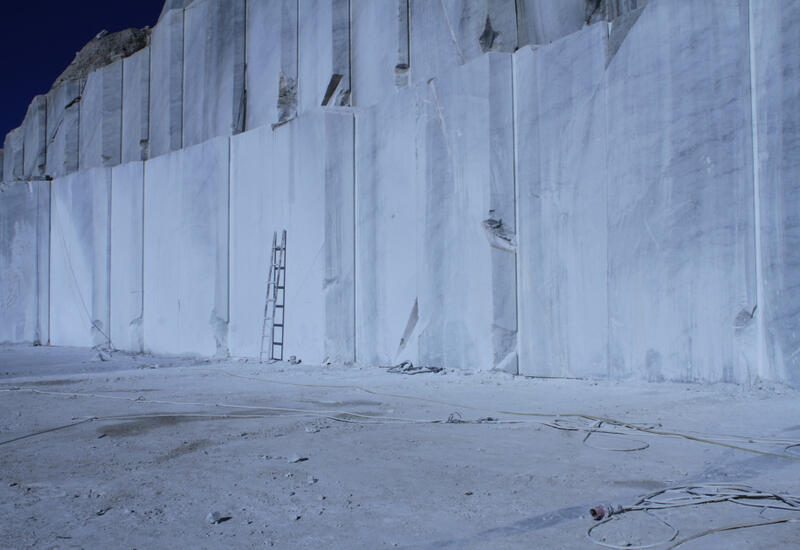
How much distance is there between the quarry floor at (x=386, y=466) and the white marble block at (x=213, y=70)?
7132mm

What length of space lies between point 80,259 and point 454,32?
32.9 feet

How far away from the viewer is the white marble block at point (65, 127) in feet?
55.0

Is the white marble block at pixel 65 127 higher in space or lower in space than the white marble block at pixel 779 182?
higher

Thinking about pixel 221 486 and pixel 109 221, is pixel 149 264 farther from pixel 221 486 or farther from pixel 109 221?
pixel 221 486

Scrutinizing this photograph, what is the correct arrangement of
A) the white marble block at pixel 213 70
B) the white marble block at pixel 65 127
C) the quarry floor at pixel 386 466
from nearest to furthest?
the quarry floor at pixel 386 466
the white marble block at pixel 213 70
the white marble block at pixel 65 127

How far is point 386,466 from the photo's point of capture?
134 inches

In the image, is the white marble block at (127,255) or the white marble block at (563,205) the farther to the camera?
the white marble block at (127,255)

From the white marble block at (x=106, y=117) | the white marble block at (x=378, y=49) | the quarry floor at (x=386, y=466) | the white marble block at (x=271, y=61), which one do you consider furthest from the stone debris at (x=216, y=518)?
the white marble block at (x=106, y=117)

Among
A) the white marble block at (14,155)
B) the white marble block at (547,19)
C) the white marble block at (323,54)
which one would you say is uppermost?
the white marble block at (14,155)

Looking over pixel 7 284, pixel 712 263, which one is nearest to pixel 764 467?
pixel 712 263

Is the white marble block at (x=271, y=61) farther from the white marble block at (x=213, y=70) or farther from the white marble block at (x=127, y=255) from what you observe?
the white marble block at (x=127, y=255)

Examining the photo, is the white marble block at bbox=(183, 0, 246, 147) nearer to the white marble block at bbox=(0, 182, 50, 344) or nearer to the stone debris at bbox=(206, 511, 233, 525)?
the white marble block at bbox=(0, 182, 50, 344)

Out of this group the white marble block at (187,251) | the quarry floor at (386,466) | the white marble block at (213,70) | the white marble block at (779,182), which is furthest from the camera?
the white marble block at (213,70)

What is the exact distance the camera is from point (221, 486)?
3.10 metres
